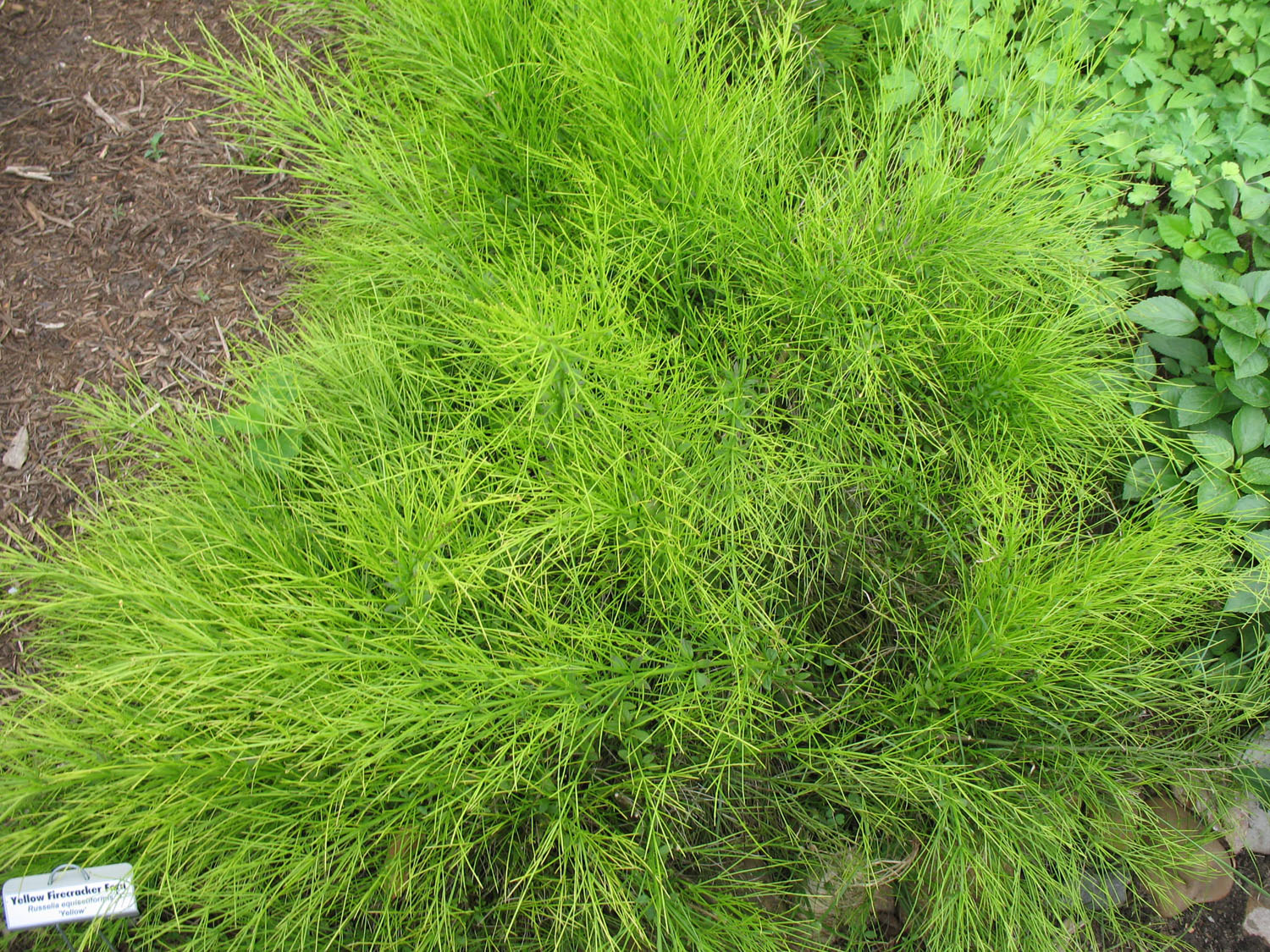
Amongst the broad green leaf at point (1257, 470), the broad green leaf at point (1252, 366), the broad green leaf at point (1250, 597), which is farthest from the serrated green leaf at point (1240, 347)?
the broad green leaf at point (1250, 597)

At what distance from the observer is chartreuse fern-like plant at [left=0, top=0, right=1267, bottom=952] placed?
131 cm

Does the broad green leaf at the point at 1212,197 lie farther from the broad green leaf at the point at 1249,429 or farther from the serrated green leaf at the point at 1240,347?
the broad green leaf at the point at 1249,429

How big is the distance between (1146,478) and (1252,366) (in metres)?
0.30

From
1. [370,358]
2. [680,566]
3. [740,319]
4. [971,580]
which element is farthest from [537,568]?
[971,580]

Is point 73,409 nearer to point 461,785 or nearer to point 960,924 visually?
point 461,785

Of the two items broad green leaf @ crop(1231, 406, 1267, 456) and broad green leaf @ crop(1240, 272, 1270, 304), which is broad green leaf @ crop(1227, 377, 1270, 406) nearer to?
broad green leaf @ crop(1231, 406, 1267, 456)

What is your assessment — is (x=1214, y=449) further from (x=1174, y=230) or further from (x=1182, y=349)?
(x=1174, y=230)

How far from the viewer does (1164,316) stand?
5.66ft

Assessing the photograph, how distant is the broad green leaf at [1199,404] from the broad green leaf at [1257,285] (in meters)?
0.21

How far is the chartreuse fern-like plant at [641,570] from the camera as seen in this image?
1309 mm

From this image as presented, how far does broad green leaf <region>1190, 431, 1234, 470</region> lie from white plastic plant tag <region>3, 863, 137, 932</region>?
2155mm

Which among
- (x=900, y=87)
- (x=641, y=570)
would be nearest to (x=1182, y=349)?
(x=900, y=87)

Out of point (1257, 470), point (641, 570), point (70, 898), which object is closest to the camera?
point (70, 898)

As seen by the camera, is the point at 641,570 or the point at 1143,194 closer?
the point at 641,570
